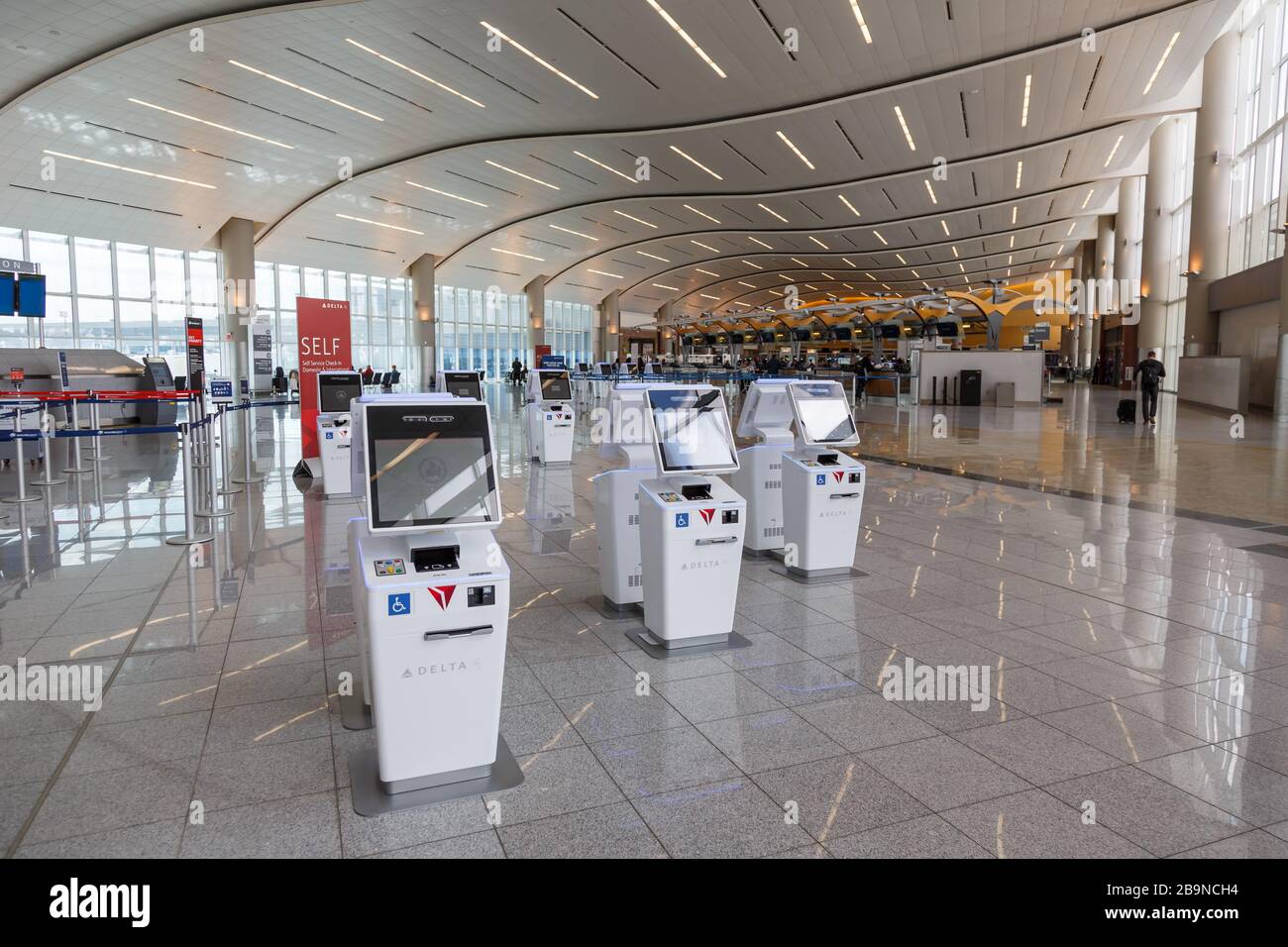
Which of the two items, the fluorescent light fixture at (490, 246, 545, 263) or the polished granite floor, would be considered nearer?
the polished granite floor

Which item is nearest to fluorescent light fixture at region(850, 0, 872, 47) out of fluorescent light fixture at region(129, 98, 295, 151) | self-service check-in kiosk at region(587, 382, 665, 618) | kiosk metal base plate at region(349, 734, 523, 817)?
self-service check-in kiosk at region(587, 382, 665, 618)

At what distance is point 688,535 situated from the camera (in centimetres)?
442

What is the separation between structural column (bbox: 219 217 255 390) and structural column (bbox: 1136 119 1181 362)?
32.8 metres

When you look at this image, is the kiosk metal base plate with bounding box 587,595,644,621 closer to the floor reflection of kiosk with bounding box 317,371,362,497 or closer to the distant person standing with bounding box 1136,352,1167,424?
the floor reflection of kiosk with bounding box 317,371,362,497

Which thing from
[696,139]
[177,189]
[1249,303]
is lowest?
[1249,303]

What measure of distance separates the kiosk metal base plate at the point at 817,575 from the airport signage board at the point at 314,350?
722 centimetres

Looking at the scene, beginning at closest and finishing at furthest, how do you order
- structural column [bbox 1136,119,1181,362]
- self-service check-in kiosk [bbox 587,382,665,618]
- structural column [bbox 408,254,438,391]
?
1. self-service check-in kiosk [bbox 587,382,665,618]
2. structural column [bbox 1136,119,1181,362]
3. structural column [bbox 408,254,438,391]

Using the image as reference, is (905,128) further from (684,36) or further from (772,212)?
(772,212)

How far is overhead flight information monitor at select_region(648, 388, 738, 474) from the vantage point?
4609 mm

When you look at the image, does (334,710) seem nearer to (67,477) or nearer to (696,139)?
(67,477)

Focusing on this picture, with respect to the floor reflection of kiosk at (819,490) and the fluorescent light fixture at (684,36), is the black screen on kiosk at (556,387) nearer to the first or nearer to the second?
the floor reflection of kiosk at (819,490)

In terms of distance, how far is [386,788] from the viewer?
3.02 meters

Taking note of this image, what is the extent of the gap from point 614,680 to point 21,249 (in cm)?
2803
